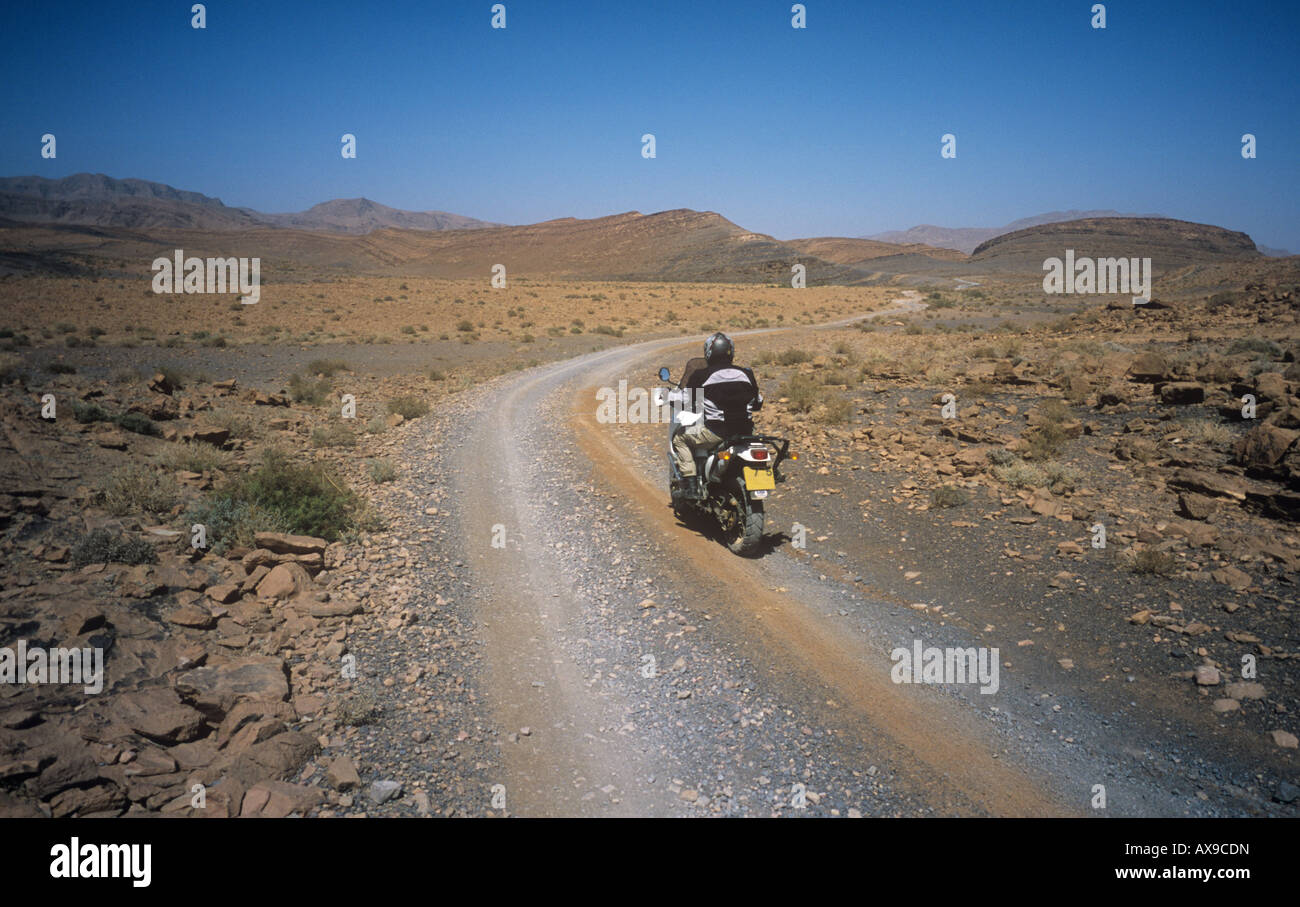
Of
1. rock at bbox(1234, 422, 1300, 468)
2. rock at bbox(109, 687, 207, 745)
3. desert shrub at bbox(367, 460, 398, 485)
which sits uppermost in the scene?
rock at bbox(1234, 422, 1300, 468)

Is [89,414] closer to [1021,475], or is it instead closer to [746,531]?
[746,531]

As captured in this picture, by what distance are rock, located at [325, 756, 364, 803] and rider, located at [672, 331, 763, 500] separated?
491 centimetres

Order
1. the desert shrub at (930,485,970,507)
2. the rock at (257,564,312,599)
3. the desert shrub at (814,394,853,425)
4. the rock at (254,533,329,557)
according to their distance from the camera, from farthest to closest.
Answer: the desert shrub at (814,394,853,425)
the desert shrub at (930,485,970,507)
the rock at (254,533,329,557)
the rock at (257,564,312,599)

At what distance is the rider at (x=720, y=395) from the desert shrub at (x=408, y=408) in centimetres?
929

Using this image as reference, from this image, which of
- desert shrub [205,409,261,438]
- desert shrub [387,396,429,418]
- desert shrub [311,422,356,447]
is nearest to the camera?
desert shrub [205,409,261,438]

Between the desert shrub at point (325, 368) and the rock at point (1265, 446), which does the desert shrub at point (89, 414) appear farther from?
the rock at point (1265, 446)

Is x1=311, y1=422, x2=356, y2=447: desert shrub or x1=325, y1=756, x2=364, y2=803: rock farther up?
x1=311, y1=422, x2=356, y2=447: desert shrub

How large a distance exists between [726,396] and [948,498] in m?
3.54

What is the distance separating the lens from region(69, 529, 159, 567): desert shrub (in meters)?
5.81

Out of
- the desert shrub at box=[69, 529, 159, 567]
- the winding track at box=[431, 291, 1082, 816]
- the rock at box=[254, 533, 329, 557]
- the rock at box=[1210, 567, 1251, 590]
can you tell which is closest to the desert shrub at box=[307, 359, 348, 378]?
the winding track at box=[431, 291, 1082, 816]

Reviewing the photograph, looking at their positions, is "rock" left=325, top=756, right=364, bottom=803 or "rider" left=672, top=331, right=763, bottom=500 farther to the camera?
"rider" left=672, top=331, right=763, bottom=500

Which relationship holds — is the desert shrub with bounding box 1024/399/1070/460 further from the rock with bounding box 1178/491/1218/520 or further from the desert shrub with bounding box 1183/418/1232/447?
the rock with bounding box 1178/491/1218/520

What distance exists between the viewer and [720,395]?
7.37 m

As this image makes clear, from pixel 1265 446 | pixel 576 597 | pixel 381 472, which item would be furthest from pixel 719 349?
pixel 1265 446
